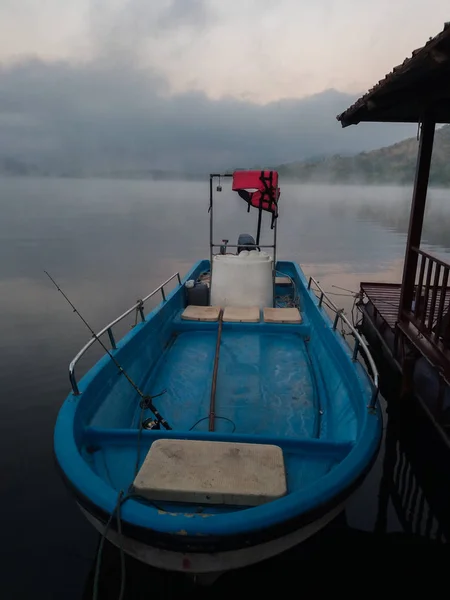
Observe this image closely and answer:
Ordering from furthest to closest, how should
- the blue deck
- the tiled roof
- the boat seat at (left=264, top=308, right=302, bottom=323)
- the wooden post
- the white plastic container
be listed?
the white plastic container
the boat seat at (left=264, top=308, right=302, bottom=323)
the wooden post
the tiled roof
the blue deck

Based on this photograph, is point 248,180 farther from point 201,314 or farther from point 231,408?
point 231,408

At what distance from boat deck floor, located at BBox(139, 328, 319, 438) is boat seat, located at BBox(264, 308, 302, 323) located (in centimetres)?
26

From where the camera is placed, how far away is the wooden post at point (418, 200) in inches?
210

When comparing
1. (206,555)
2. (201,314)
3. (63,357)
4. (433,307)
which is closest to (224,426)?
(206,555)

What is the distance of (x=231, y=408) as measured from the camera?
500cm

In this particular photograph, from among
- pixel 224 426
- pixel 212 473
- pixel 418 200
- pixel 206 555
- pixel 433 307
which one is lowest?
pixel 224 426

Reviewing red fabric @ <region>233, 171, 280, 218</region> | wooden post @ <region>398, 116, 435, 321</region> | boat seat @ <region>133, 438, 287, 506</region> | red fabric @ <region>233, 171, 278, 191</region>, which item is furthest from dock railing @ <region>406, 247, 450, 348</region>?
red fabric @ <region>233, 171, 278, 191</region>

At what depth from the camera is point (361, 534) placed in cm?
453

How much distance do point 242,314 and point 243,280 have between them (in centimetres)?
103

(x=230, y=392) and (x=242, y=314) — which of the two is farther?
(x=242, y=314)

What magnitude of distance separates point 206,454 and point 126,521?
2.74ft

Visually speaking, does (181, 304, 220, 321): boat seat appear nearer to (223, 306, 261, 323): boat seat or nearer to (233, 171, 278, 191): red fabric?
(223, 306, 261, 323): boat seat

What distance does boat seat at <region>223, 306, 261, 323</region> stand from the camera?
7.27 m

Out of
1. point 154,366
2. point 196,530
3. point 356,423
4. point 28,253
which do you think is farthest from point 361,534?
point 28,253
